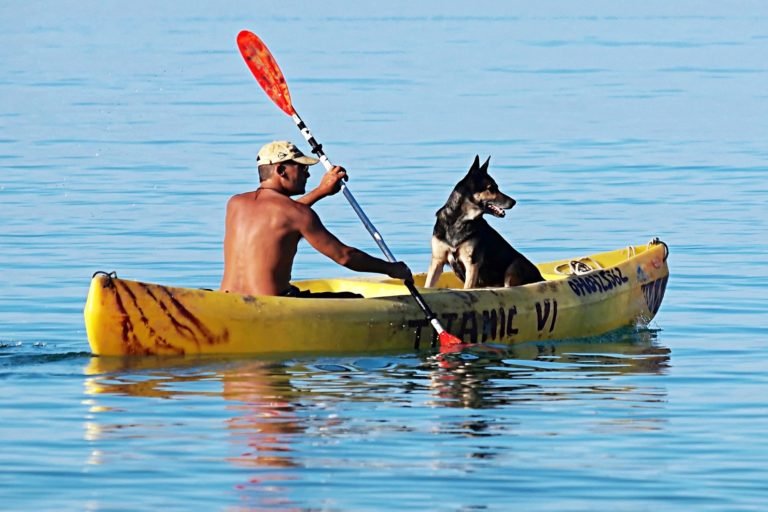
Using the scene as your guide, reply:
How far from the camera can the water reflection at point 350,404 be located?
9.69 metres

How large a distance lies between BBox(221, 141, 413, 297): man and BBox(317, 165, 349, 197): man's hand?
203 mm

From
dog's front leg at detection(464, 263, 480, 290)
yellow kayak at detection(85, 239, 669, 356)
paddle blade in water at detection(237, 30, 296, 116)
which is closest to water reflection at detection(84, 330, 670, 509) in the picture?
yellow kayak at detection(85, 239, 669, 356)

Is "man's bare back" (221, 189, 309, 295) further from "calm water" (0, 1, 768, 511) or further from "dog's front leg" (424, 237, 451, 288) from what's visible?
"dog's front leg" (424, 237, 451, 288)

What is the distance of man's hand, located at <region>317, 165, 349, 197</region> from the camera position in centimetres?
1263

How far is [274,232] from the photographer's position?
12.2 meters

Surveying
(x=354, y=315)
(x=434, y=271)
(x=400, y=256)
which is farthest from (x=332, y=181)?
(x=400, y=256)

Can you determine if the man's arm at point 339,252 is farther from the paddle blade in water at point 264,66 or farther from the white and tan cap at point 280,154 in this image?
the paddle blade in water at point 264,66

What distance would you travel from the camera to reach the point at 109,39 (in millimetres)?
51750

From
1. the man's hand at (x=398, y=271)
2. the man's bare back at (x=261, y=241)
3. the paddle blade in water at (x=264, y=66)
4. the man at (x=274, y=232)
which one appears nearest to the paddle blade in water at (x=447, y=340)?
the man's hand at (x=398, y=271)

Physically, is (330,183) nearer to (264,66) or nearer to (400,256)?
(264,66)

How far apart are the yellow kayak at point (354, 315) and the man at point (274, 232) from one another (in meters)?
0.23

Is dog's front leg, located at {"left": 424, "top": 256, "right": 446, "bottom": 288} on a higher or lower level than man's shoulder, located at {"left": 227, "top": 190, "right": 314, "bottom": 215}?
lower

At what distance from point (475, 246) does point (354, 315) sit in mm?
1766

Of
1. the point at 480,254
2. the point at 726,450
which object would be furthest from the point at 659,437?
the point at 480,254
